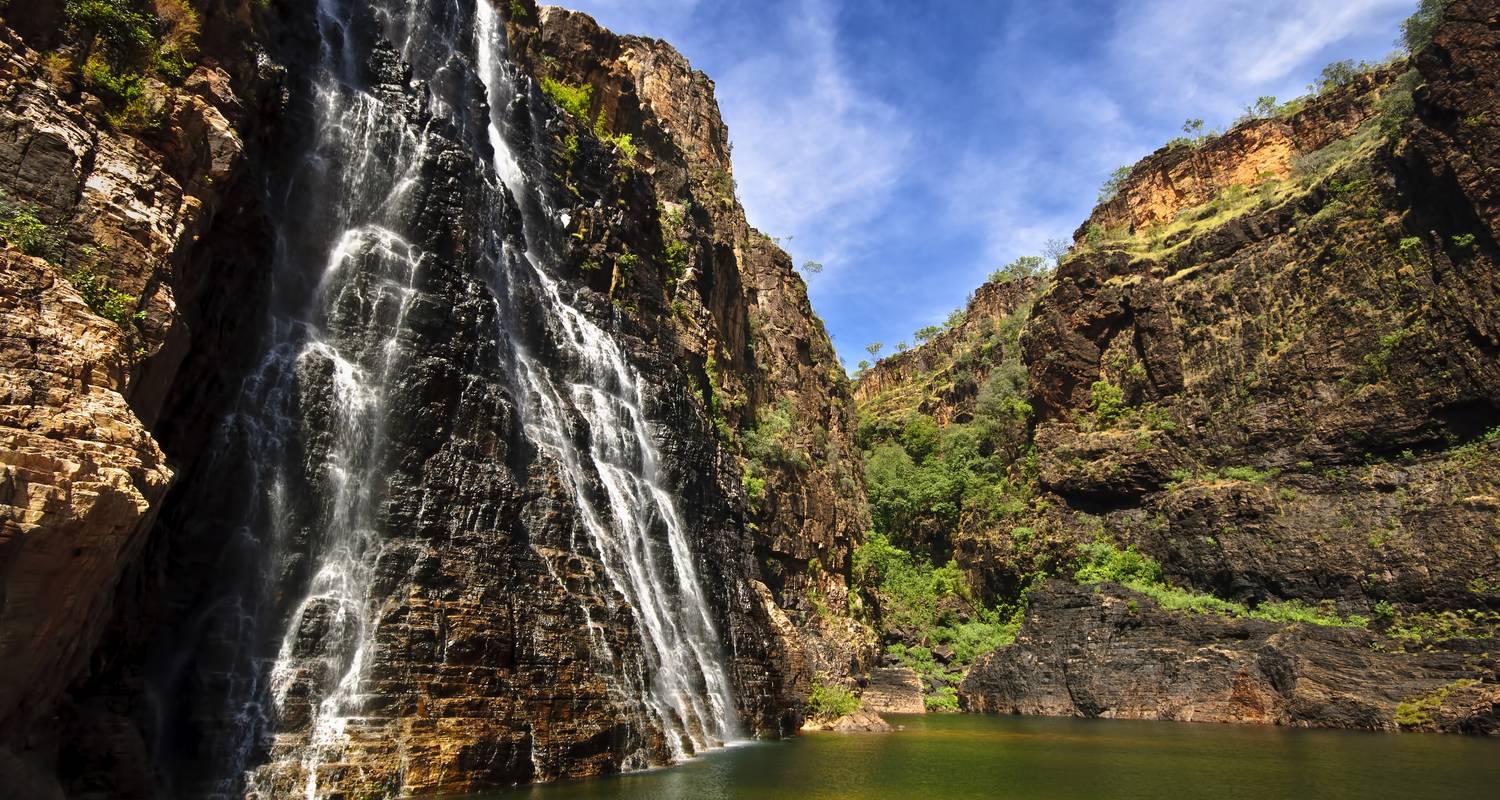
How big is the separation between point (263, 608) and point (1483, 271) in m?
47.3

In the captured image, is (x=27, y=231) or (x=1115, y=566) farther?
(x=1115, y=566)

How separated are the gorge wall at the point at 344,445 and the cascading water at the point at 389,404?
7cm

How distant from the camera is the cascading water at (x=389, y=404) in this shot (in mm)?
14859

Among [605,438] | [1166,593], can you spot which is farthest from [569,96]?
[1166,593]

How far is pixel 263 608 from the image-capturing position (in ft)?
48.8

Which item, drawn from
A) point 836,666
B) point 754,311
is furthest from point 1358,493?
point 754,311

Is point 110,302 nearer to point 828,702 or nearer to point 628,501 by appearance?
point 628,501

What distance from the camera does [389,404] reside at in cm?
1792

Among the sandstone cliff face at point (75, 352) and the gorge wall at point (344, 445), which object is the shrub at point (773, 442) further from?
the sandstone cliff face at point (75, 352)

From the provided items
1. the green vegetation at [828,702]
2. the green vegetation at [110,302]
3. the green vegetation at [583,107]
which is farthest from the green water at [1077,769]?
the green vegetation at [583,107]

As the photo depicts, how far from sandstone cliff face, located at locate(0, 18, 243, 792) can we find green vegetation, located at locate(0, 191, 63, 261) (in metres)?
0.02

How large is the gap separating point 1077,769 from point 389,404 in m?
18.8

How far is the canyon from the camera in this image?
11.9 metres

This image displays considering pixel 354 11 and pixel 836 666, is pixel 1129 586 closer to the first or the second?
pixel 836 666
